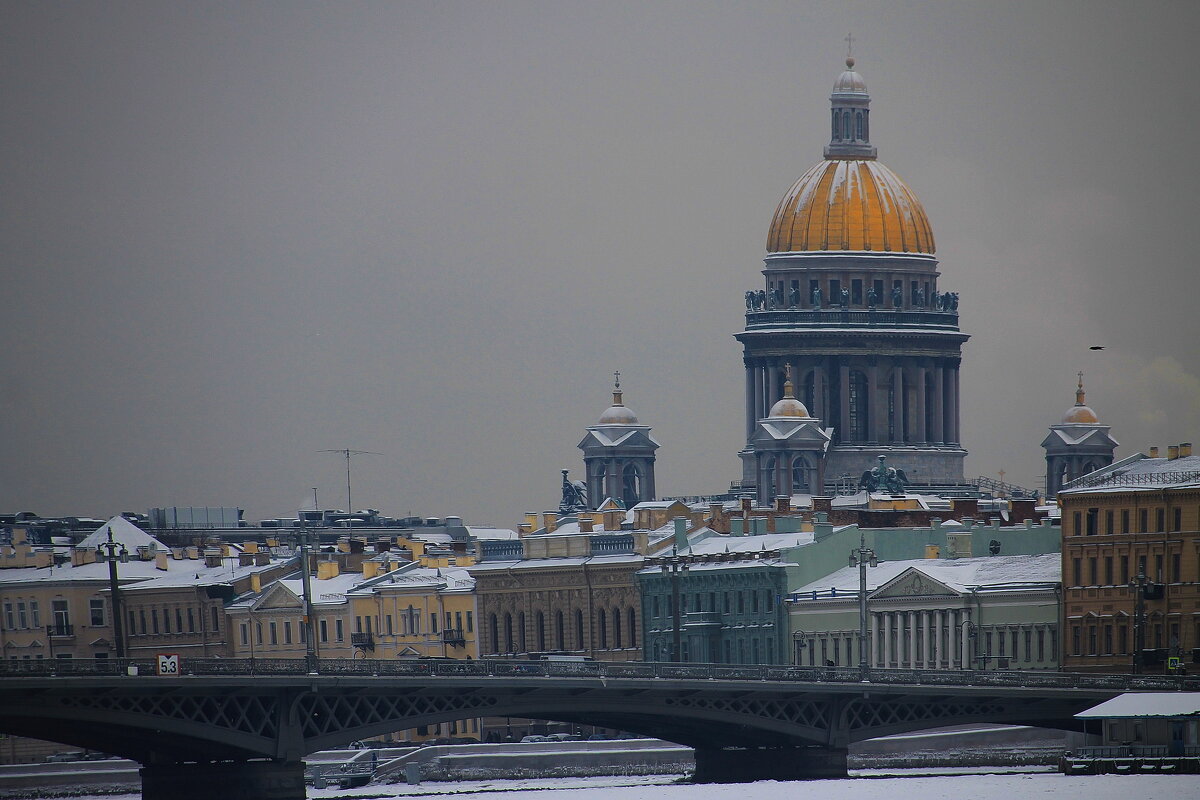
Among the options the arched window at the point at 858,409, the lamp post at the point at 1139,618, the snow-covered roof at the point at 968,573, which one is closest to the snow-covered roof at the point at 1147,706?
the lamp post at the point at 1139,618

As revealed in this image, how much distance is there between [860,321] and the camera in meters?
184

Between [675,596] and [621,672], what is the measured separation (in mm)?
15061

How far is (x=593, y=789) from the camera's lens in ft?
379

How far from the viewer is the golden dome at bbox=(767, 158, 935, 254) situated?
602 ft

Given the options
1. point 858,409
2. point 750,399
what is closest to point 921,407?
point 858,409

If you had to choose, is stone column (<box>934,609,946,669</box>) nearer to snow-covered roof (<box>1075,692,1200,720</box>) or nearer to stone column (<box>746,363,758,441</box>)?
snow-covered roof (<box>1075,692,1200,720</box>)

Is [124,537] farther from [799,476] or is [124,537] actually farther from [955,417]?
[955,417]

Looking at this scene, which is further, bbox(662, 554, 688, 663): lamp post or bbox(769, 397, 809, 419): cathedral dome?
bbox(769, 397, 809, 419): cathedral dome

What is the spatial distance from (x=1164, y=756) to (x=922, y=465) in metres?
82.4

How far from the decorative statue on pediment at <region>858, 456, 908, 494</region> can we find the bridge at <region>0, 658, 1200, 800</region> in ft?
187

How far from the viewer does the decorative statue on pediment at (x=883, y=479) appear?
172000mm

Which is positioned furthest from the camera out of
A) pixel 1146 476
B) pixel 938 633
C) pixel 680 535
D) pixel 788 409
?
pixel 788 409

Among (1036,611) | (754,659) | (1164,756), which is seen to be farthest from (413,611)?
(1164,756)

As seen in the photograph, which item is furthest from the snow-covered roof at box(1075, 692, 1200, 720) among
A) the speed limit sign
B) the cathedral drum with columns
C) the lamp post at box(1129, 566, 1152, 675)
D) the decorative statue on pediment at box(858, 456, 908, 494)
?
the cathedral drum with columns
